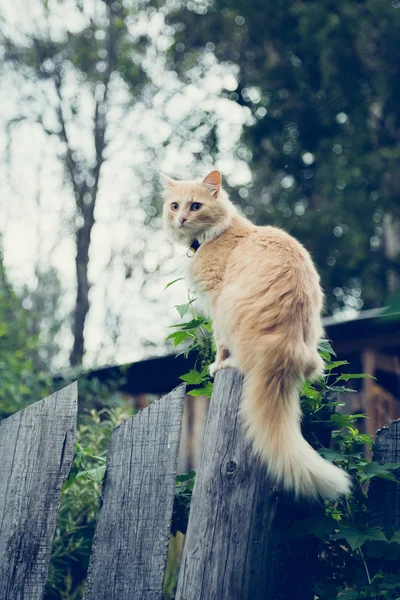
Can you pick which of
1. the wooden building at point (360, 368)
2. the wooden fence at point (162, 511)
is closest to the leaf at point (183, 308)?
the wooden fence at point (162, 511)

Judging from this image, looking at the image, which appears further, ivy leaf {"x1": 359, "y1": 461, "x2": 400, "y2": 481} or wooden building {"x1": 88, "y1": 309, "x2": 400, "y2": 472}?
wooden building {"x1": 88, "y1": 309, "x2": 400, "y2": 472}

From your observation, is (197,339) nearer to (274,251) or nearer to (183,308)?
(183,308)

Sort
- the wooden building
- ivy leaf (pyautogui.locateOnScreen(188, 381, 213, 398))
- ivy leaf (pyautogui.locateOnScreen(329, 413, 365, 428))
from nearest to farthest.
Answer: ivy leaf (pyautogui.locateOnScreen(329, 413, 365, 428)) → ivy leaf (pyautogui.locateOnScreen(188, 381, 213, 398)) → the wooden building

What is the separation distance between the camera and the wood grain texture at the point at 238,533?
6.35 feet

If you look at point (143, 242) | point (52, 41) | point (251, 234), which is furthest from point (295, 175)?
point (251, 234)

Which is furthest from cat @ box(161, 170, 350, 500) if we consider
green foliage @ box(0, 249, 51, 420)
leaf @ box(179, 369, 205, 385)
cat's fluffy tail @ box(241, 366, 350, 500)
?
green foliage @ box(0, 249, 51, 420)

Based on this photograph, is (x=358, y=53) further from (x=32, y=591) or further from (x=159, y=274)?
(x=32, y=591)

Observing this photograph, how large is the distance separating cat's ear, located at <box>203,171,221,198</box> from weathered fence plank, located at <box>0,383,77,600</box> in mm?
1508

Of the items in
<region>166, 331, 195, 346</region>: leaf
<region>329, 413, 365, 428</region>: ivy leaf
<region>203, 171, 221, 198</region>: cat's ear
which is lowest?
<region>329, 413, 365, 428</region>: ivy leaf

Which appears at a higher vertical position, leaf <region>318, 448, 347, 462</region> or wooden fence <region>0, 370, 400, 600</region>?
leaf <region>318, 448, 347, 462</region>

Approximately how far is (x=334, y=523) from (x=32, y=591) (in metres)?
0.98

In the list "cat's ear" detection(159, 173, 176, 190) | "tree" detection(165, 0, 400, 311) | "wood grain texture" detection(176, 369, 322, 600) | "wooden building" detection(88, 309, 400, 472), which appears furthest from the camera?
"tree" detection(165, 0, 400, 311)

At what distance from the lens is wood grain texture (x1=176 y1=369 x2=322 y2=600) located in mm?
1937

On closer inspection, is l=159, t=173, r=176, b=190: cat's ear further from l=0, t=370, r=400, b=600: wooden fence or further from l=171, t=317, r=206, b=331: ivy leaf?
l=0, t=370, r=400, b=600: wooden fence
